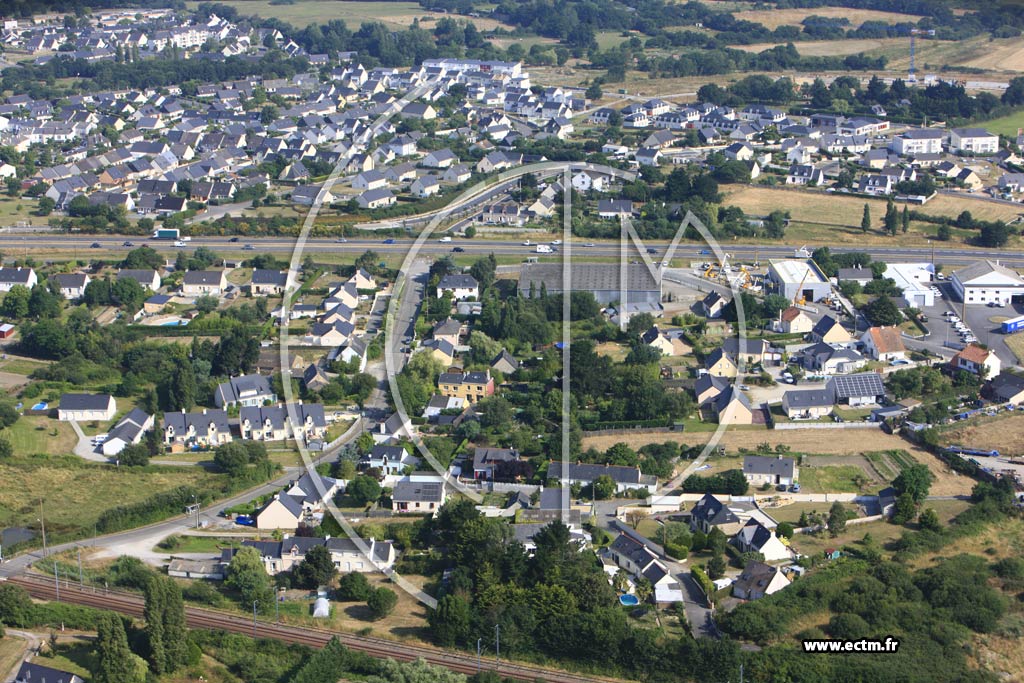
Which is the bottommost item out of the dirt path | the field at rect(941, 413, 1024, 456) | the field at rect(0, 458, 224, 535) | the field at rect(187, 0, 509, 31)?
the field at rect(0, 458, 224, 535)

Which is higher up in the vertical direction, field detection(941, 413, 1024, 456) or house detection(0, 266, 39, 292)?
house detection(0, 266, 39, 292)

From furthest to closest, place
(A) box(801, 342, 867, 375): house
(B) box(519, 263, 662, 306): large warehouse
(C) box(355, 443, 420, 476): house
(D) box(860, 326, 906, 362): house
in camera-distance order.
Result: (B) box(519, 263, 662, 306): large warehouse → (D) box(860, 326, 906, 362): house → (A) box(801, 342, 867, 375): house → (C) box(355, 443, 420, 476): house

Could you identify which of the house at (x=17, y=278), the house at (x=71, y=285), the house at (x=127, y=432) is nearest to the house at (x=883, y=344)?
the house at (x=127, y=432)

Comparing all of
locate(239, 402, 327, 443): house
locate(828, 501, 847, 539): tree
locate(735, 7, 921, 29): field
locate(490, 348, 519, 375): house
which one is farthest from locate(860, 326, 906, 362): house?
locate(735, 7, 921, 29): field

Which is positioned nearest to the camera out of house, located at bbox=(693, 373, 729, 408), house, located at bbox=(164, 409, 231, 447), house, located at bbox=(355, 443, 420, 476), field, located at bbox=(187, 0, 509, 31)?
house, located at bbox=(355, 443, 420, 476)

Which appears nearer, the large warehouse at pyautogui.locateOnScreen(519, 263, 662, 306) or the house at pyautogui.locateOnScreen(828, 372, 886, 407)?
the house at pyautogui.locateOnScreen(828, 372, 886, 407)

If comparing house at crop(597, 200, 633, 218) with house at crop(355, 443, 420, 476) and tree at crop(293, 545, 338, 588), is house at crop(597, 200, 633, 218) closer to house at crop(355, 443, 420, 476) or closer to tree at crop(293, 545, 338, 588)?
house at crop(355, 443, 420, 476)
